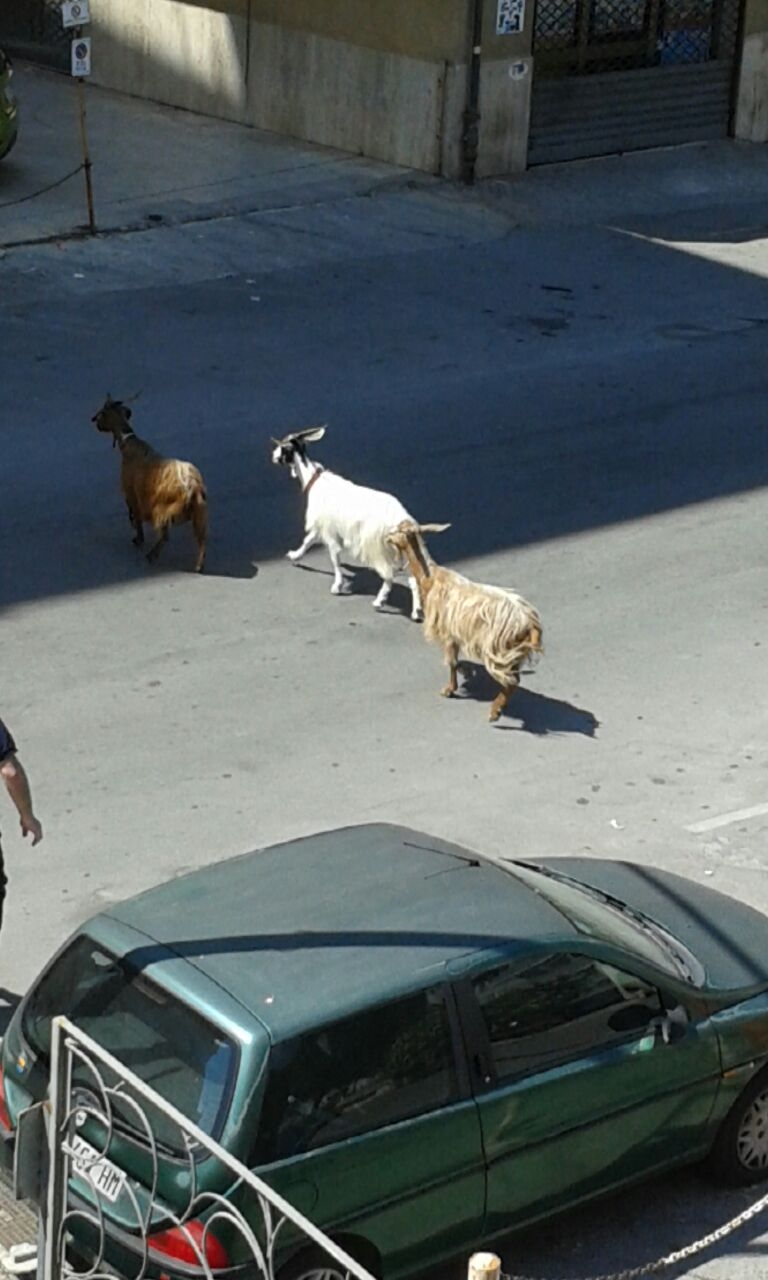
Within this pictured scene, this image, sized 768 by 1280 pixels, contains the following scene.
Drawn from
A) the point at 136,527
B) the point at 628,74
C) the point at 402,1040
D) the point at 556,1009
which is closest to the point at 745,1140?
the point at 556,1009

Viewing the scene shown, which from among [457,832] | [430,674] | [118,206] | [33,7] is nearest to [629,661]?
[430,674]

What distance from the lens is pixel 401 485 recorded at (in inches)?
606

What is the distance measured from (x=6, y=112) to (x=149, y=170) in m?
1.88

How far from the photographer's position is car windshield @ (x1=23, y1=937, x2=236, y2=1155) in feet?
21.9

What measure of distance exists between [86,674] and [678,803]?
3435 millimetres

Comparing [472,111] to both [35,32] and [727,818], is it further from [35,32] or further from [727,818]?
[727,818]

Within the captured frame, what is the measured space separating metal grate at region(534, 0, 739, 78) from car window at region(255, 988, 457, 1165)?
19632 mm

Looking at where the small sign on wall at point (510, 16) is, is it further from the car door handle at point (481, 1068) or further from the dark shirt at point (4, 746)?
the car door handle at point (481, 1068)

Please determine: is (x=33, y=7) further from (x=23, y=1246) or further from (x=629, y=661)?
(x=23, y=1246)

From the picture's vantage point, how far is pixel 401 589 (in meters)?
13.8

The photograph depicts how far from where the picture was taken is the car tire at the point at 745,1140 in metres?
8.08

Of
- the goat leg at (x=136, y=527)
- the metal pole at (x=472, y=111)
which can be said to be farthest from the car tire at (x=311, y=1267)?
the metal pole at (x=472, y=111)

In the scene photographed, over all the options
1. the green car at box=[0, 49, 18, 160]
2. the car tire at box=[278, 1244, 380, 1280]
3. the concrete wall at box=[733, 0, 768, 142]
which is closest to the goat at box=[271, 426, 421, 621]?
the car tire at box=[278, 1244, 380, 1280]

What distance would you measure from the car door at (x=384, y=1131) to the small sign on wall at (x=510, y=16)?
18.5m
